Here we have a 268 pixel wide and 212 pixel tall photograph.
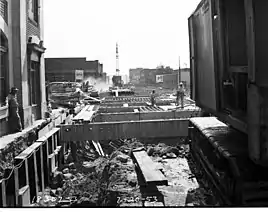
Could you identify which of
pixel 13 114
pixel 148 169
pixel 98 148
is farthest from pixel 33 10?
pixel 148 169

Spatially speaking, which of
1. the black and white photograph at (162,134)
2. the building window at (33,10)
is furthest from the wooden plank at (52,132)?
the building window at (33,10)

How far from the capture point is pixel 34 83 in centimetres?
763

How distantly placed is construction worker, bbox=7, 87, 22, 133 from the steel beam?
1126 mm

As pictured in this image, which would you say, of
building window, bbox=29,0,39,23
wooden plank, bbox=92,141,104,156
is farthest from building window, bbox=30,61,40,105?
wooden plank, bbox=92,141,104,156

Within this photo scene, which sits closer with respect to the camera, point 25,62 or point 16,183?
point 16,183

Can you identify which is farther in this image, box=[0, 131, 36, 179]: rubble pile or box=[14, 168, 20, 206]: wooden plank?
box=[0, 131, 36, 179]: rubble pile

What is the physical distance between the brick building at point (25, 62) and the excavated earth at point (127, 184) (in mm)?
1354

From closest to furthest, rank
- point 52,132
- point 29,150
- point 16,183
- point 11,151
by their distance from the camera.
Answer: point 16,183 < point 11,151 < point 29,150 < point 52,132

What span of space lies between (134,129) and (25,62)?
8.55 feet

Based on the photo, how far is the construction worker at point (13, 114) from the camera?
5161mm

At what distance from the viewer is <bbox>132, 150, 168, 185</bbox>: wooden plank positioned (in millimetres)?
3572

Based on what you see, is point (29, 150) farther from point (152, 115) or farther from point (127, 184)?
point (152, 115)

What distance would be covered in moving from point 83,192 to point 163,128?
1.89m

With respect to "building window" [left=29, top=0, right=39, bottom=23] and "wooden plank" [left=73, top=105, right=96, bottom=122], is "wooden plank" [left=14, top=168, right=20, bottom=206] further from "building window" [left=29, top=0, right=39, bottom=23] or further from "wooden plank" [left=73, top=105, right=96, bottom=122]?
"building window" [left=29, top=0, right=39, bottom=23]
